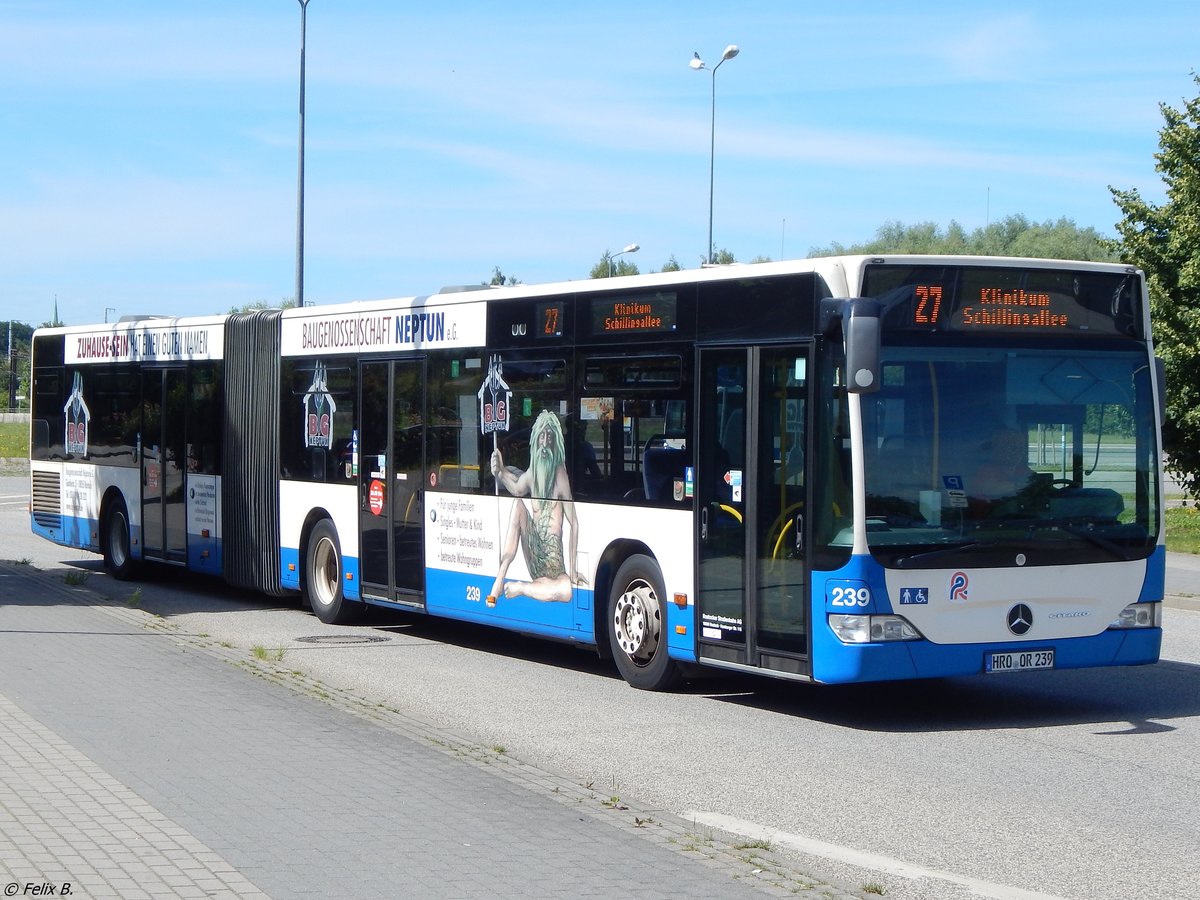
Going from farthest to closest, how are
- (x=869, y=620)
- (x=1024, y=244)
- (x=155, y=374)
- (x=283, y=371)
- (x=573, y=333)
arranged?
(x=1024, y=244)
(x=155, y=374)
(x=283, y=371)
(x=573, y=333)
(x=869, y=620)

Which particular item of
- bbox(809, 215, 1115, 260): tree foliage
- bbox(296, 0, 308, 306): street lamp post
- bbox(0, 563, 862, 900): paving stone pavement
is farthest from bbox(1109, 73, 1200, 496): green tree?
bbox(809, 215, 1115, 260): tree foliage

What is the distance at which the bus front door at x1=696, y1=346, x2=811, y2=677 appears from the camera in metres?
10.1

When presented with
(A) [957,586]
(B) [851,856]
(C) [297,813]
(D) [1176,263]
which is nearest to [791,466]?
(A) [957,586]

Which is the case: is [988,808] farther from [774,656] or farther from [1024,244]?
[1024,244]

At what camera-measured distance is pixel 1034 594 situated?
10.2 metres

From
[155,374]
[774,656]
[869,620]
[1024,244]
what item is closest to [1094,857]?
[869,620]

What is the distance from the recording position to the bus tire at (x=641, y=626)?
1149 cm

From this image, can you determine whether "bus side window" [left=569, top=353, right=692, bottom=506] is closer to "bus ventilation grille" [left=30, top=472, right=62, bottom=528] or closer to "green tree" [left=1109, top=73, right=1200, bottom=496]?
"bus ventilation grille" [left=30, top=472, right=62, bottom=528]

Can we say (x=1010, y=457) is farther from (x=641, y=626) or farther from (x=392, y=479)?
(x=392, y=479)

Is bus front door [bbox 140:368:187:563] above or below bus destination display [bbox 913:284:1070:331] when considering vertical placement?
below

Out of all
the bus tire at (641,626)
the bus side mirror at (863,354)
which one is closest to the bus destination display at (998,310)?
the bus side mirror at (863,354)

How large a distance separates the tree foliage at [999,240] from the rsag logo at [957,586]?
65.3 metres

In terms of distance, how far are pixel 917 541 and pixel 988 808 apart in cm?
234

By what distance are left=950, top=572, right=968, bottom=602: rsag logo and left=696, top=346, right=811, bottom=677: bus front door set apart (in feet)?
2.94
